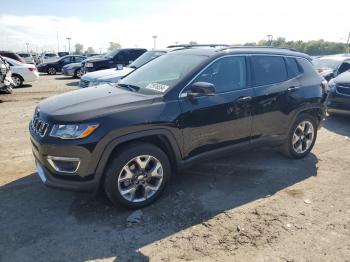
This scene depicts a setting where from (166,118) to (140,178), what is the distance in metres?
0.75

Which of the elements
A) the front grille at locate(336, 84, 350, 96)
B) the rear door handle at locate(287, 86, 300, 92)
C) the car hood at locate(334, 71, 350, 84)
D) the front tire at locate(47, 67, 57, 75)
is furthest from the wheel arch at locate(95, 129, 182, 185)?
the front tire at locate(47, 67, 57, 75)

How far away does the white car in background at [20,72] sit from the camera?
14336 mm

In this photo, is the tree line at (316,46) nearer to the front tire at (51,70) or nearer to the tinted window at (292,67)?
the front tire at (51,70)

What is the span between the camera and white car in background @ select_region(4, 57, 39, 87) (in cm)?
1434

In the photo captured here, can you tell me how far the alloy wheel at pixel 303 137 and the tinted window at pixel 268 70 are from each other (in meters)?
0.93

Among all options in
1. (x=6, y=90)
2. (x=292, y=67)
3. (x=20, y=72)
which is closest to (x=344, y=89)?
(x=292, y=67)

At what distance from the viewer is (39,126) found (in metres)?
3.61

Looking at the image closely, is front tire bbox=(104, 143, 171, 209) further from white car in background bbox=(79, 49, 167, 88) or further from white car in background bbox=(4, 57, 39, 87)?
white car in background bbox=(4, 57, 39, 87)

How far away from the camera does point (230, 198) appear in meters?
4.08

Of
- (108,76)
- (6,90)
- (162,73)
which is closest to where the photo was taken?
(162,73)

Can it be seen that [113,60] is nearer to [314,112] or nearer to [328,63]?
[328,63]

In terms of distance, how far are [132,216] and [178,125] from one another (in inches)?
45.1

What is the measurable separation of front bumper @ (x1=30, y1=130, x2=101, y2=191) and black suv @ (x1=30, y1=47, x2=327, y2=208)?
0.03 ft

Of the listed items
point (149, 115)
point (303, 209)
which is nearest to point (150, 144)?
point (149, 115)
